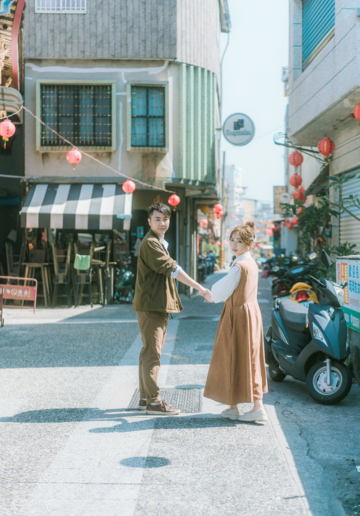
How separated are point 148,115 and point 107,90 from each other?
1348 millimetres

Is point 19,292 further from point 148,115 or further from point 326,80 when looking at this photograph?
point 326,80

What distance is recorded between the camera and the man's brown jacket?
5.42m

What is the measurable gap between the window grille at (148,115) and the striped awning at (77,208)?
67.8 inches

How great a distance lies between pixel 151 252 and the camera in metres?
5.44

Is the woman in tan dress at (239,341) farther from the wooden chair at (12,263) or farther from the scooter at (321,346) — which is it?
the wooden chair at (12,263)

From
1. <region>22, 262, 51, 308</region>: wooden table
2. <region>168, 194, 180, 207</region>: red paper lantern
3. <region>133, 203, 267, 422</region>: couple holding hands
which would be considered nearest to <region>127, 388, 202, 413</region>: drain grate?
<region>133, 203, 267, 422</region>: couple holding hands

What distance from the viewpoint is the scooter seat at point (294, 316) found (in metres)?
6.41

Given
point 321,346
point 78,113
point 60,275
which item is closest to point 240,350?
point 321,346

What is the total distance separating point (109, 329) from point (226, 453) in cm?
706

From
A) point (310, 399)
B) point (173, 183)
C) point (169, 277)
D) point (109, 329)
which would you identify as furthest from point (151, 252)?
Answer: point (173, 183)

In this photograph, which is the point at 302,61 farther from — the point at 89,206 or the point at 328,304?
the point at 328,304

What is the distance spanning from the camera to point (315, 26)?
13.3 meters

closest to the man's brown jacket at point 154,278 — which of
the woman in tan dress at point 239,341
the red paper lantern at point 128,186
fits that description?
A: the woman in tan dress at point 239,341

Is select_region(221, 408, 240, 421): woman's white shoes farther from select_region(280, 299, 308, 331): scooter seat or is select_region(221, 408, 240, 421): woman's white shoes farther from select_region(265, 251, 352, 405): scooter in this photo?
select_region(280, 299, 308, 331): scooter seat
